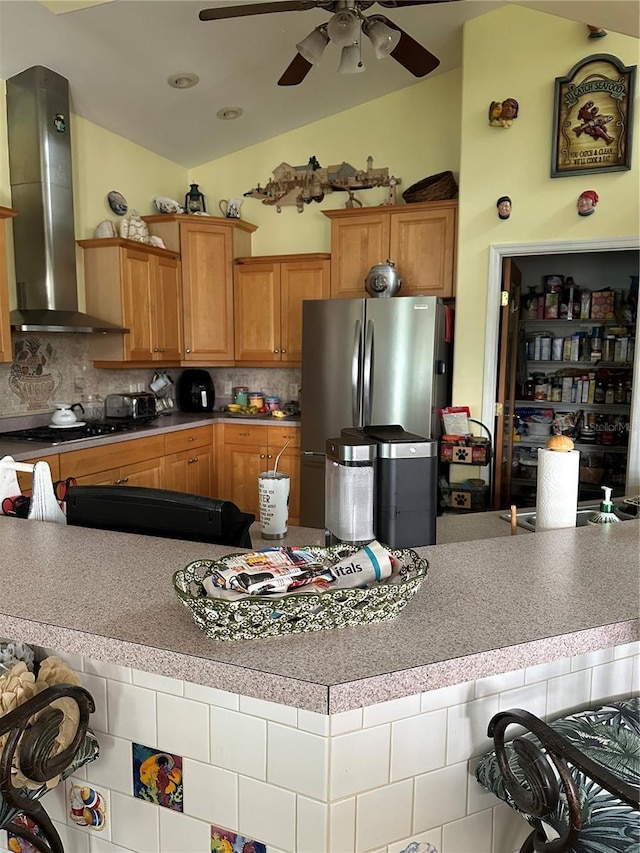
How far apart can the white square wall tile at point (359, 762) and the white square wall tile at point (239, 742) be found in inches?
4.7

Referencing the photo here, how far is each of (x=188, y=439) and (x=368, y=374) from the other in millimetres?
1348

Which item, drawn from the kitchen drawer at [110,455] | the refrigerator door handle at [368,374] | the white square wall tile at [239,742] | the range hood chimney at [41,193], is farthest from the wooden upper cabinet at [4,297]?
the white square wall tile at [239,742]

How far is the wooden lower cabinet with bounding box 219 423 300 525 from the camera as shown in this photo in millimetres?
4324

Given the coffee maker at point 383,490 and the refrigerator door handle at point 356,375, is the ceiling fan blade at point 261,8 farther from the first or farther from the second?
the refrigerator door handle at point 356,375

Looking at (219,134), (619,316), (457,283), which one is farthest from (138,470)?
(619,316)

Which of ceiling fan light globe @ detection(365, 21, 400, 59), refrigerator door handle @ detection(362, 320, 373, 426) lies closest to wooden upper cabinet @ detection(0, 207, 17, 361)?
refrigerator door handle @ detection(362, 320, 373, 426)

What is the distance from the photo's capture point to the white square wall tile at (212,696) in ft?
3.27

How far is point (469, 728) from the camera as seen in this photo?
1.04m

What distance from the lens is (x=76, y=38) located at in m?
3.13

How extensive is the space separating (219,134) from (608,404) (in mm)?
3352

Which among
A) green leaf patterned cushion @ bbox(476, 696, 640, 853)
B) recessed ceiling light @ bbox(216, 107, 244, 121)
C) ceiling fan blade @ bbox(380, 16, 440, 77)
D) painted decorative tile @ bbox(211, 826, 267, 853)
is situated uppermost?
recessed ceiling light @ bbox(216, 107, 244, 121)

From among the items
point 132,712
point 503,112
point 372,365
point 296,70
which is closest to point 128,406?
point 372,365

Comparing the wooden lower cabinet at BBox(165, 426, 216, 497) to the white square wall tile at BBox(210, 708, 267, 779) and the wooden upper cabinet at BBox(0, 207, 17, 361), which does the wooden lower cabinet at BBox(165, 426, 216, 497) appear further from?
the white square wall tile at BBox(210, 708, 267, 779)

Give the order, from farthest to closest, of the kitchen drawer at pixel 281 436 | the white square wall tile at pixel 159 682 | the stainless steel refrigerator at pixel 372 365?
the kitchen drawer at pixel 281 436
the stainless steel refrigerator at pixel 372 365
the white square wall tile at pixel 159 682
